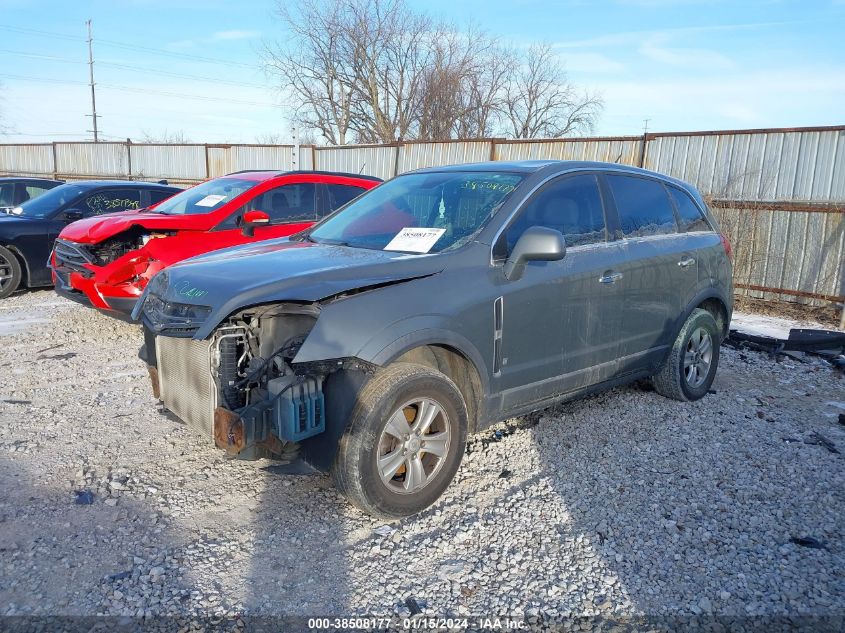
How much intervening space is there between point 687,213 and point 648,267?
0.98m

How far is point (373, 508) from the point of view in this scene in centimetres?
331

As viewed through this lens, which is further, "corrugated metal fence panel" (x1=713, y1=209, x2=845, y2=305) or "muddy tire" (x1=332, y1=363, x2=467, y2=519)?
"corrugated metal fence panel" (x1=713, y1=209, x2=845, y2=305)

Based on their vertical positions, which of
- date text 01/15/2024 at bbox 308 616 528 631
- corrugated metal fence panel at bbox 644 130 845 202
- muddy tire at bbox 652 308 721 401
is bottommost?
date text 01/15/2024 at bbox 308 616 528 631

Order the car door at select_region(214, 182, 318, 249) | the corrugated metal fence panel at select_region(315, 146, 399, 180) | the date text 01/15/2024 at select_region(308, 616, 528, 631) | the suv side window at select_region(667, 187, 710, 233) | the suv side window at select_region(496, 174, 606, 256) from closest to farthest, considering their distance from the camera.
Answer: the date text 01/15/2024 at select_region(308, 616, 528, 631) < the suv side window at select_region(496, 174, 606, 256) < the suv side window at select_region(667, 187, 710, 233) < the car door at select_region(214, 182, 318, 249) < the corrugated metal fence panel at select_region(315, 146, 399, 180)

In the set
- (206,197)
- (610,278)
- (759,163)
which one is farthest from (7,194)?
(759,163)

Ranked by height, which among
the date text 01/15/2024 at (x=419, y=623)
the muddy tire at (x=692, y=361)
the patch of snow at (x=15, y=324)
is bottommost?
the date text 01/15/2024 at (x=419, y=623)

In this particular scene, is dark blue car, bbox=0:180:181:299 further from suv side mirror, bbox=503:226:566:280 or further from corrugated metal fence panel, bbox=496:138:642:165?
suv side mirror, bbox=503:226:566:280

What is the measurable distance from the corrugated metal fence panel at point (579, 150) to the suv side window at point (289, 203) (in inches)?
175

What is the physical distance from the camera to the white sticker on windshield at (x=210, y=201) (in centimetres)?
721

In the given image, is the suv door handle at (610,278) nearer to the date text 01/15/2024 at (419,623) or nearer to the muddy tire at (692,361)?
the muddy tire at (692,361)

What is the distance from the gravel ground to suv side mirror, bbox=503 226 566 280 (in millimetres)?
1350

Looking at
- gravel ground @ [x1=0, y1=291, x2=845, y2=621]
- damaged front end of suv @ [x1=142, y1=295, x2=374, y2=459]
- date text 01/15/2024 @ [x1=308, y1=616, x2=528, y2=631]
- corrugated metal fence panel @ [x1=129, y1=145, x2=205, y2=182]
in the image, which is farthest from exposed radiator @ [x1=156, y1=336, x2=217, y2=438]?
corrugated metal fence panel @ [x1=129, y1=145, x2=205, y2=182]

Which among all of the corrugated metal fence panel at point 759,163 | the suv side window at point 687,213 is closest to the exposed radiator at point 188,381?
the suv side window at point 687,213

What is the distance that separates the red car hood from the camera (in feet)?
21.6
